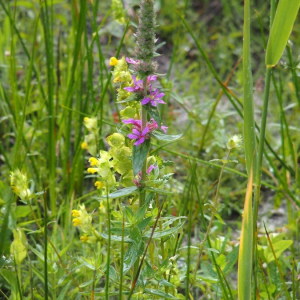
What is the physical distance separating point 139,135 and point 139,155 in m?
0.05

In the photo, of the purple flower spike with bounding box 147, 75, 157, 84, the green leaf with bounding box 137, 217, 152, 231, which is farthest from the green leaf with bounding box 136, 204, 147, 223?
the purple flower spike with bounding box 147, 75, 157, 84

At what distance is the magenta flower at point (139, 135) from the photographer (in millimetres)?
875

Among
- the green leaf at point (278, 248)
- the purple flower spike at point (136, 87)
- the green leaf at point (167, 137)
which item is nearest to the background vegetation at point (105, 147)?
the green leaf at point (278, 248)

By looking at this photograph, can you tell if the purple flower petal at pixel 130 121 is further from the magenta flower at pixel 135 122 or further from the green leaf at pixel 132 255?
the green leaf at pixel 132 255

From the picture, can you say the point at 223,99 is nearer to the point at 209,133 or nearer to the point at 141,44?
the point at 209,133

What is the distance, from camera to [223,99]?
8.26ft

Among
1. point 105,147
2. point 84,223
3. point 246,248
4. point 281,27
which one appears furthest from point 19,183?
point 105,147

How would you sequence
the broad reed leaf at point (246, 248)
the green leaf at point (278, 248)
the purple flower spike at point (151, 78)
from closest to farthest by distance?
1. the broad reed leaf at point (246, 248)
2. the purple flower spike at point (151, 78)
3. the green leaf at point (278, 248)

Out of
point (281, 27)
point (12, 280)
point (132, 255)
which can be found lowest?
point (12, 280)

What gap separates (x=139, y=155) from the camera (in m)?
0.86

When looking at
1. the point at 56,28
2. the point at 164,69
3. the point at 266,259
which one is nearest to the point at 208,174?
the point at 266,259

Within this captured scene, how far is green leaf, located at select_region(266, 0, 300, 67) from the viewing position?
31.5 inches

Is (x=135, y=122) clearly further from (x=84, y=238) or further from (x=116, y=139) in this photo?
(x=84, y=238)

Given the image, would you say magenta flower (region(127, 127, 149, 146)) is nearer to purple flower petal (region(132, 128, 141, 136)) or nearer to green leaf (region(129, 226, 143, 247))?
purple flower petal (region(132, 128, 141, 136))
